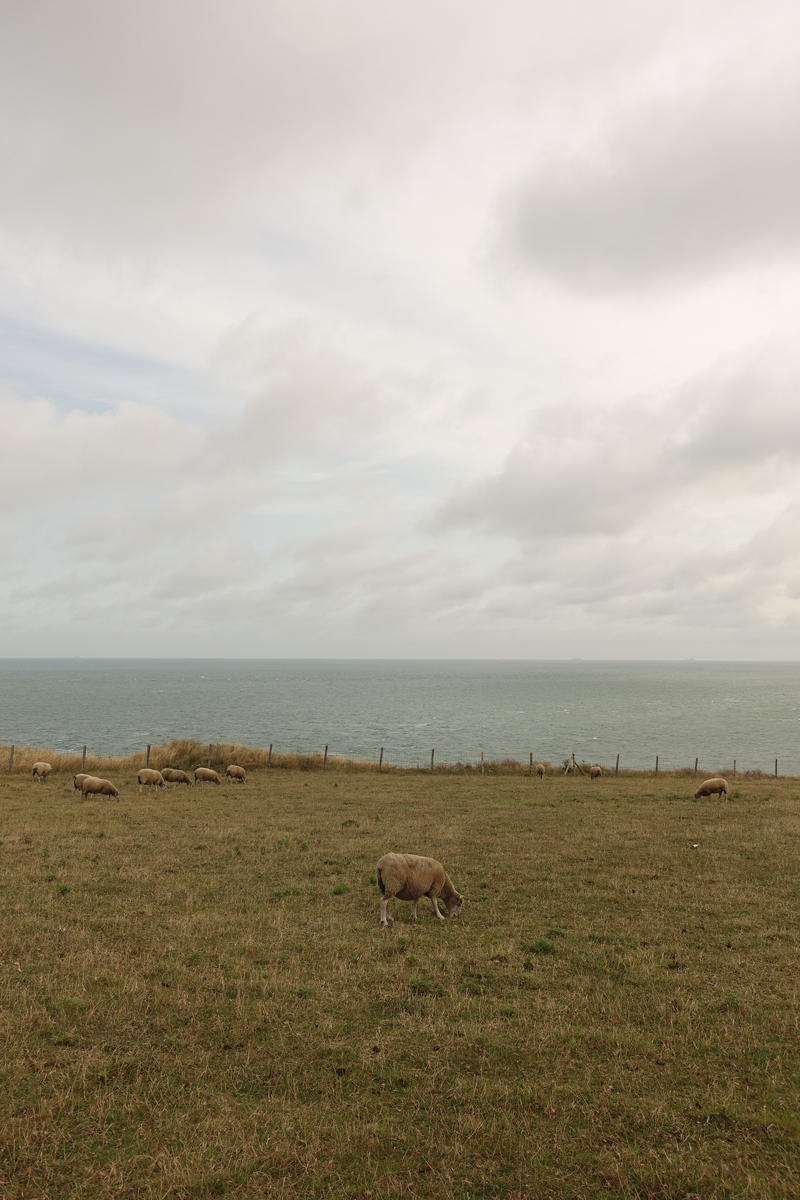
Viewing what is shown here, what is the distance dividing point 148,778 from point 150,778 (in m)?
0.11

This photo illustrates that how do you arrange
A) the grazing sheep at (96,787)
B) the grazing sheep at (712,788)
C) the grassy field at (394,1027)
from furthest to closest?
1. the grazing sheep at (712,788)
2. the grazing sheep at (96,787)
3. the grassy field at (394,1027)

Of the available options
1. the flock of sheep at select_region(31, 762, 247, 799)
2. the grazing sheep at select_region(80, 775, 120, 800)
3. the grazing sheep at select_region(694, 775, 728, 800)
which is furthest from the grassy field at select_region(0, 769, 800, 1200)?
the grazing sheep at select_region(694, 775, 728, 800)

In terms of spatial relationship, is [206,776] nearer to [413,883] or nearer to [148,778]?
[148,778]

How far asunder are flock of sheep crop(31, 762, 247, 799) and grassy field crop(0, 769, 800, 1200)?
1220 cm

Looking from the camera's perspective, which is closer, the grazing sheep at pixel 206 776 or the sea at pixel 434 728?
the grazing sheep at pixel 206 776

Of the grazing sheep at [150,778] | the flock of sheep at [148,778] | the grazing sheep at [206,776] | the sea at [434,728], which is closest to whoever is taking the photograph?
the flock of sheep at [148,778]

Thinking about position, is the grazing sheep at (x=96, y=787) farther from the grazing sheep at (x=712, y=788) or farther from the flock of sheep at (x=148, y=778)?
the grazing sheep at (x=712, y=788)

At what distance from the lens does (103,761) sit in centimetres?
4400

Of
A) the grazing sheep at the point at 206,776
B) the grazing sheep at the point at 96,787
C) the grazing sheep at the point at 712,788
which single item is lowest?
the grazing sheep at the point at 206,776

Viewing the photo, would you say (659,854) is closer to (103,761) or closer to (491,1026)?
(491,1026)

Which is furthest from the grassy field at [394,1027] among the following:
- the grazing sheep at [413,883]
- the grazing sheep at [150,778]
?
the grazing sheep at [150,778]

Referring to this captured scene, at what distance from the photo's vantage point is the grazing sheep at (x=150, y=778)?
36531 mm

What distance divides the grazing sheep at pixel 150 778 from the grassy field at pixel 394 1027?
15799mm

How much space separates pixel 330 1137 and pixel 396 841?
15715 mm
